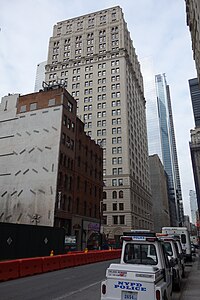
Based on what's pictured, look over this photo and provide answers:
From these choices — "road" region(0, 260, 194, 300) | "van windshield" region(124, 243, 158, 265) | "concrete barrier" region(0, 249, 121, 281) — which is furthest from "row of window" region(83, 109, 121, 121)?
"van windshield" region(124, 243, 158, 265)

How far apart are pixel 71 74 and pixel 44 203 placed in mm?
59917

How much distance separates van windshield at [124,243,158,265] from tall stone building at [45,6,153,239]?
58739mm

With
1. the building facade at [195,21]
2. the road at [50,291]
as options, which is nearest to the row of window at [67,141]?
the building facade at [195,21]

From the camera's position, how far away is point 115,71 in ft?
270

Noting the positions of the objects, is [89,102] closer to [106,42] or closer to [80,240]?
[106,42]

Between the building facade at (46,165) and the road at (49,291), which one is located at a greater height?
the building facade at (46,165)

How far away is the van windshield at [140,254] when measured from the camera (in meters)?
7.00

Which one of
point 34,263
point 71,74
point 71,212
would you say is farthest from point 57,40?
point 34,263

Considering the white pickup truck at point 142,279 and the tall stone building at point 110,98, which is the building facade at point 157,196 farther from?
the white pickup truck at point 142,279

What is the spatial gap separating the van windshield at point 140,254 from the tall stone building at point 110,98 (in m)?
58.7

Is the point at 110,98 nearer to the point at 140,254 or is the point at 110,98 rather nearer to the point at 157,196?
the point at 157,196

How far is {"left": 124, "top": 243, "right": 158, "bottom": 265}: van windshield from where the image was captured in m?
7.00

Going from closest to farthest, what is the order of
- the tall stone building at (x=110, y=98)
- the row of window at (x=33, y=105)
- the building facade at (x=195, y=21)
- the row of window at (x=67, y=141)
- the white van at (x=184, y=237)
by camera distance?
the white van at (x=184, y=237), the building facade at (x=195, y=21), the row of window at (x=67, y=141), the row of window at (x=33, y=105), the tall stone building at (x=110, y=98)

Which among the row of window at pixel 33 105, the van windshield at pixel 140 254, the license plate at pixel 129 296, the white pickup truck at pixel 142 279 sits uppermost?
the row of window at pixel 33 105
